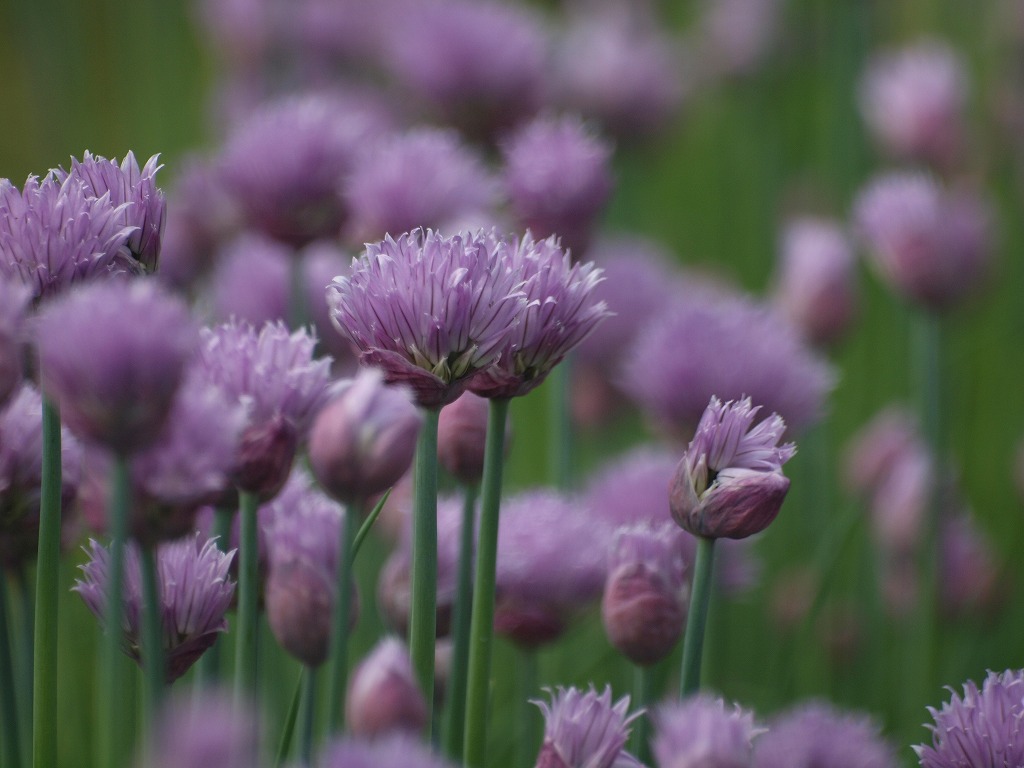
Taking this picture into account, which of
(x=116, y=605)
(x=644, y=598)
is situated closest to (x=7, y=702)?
(x=116, y=605)

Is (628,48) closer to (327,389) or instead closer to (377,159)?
(377,159)

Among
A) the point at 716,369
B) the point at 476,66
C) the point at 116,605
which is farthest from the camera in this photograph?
the point at 476,66

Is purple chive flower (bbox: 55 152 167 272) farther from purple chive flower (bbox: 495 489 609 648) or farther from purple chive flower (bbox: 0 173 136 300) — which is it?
purple chive flower (bbox: 495 489 609 648)

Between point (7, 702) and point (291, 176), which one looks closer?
point (7, 702)

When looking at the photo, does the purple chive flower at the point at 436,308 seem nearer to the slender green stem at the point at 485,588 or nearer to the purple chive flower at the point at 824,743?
the slender green stem at the point at 485,588

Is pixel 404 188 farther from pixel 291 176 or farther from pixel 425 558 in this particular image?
pixel 425 558

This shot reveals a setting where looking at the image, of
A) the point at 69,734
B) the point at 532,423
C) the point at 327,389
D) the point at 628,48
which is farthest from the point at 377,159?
the point at 532,423
